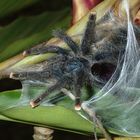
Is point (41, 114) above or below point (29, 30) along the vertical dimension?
below

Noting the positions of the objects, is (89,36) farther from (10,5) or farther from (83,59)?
(10,5)

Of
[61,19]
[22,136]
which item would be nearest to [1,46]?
[61,19]

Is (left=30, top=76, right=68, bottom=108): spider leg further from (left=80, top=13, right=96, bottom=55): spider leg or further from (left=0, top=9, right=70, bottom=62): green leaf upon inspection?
(left=0, top=9, right=70, bottom=62): green leaf

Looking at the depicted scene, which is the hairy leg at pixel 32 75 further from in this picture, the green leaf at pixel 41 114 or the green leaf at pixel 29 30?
the green leaf at pixel 29 30

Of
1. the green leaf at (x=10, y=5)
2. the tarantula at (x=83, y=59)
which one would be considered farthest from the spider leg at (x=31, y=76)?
the green leaf at (x=10, y=5)

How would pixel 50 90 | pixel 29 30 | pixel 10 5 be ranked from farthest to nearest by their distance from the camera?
1. pixel 29 30
2. pixel 10 5
3. pixel 50 90

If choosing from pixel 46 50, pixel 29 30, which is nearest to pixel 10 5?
pixel 29 30

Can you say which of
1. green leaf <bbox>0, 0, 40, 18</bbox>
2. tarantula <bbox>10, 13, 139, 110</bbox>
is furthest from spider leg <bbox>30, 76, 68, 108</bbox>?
green leaf <bbox>0, 0, 40, 18</bbox>

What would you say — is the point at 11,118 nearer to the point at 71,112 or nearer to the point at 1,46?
the point at 71,112
